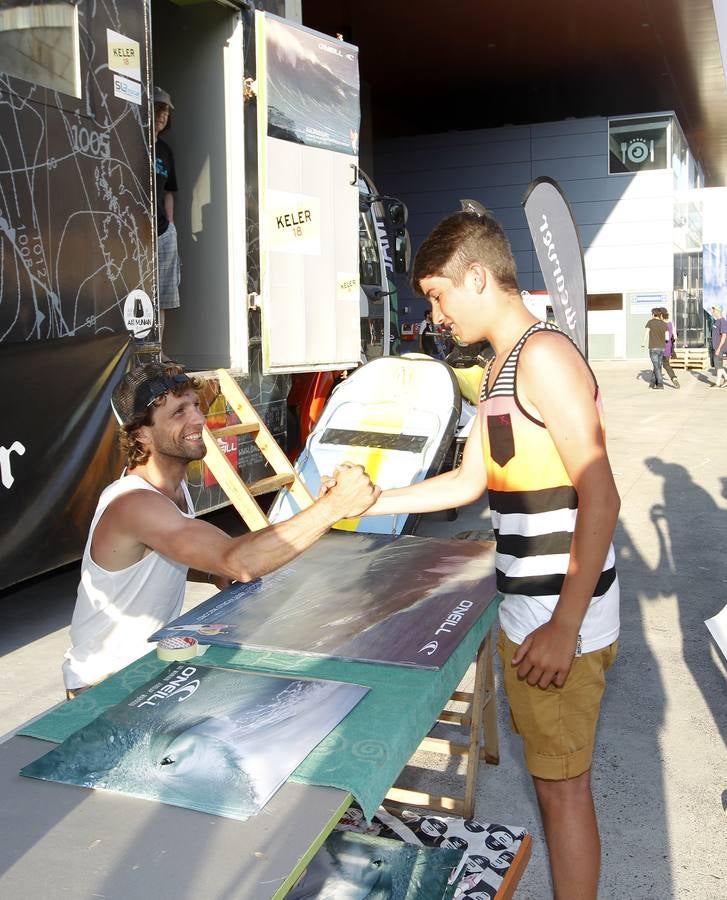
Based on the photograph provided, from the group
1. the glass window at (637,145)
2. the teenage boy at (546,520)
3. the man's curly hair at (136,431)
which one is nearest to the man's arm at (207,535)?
the man's curly hair at (136,431)

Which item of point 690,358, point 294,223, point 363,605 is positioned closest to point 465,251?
point 363,605

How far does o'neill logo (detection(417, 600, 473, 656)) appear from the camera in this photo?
212 cm

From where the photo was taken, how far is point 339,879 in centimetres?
193

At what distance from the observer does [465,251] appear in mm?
2141

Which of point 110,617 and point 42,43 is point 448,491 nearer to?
point 110,617

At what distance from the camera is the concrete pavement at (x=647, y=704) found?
2.74m

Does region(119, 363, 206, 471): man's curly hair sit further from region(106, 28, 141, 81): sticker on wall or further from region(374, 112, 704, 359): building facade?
region(374, 112, 704, 359): building facade

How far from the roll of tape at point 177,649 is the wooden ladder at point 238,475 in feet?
6.75

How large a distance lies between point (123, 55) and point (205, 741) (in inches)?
160

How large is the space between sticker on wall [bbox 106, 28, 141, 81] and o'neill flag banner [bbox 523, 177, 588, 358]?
2.30m

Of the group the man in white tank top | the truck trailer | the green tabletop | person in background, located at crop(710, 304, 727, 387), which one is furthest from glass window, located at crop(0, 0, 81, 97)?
person in background, located at crop(710, 304, 727, 387)

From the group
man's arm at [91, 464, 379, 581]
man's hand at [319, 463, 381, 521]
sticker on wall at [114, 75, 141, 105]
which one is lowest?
man's arm at [91, 464, 379, 581]

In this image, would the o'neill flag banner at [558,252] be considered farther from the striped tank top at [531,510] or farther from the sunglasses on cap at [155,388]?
the striped tank top at [531,510]

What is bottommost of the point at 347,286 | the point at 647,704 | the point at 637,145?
the point at 647,704
